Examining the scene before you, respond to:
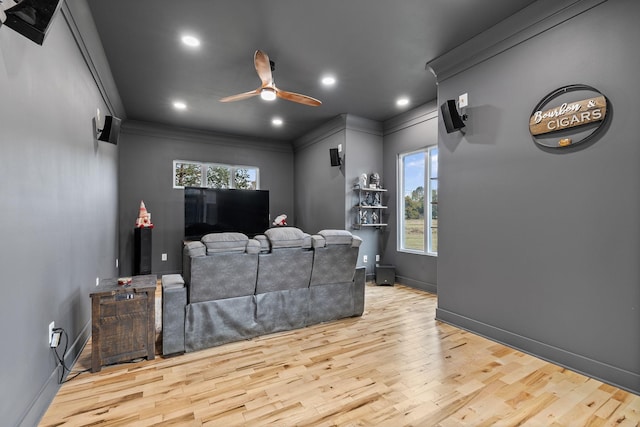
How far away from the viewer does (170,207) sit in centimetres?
595

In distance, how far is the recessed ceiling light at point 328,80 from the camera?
382cm

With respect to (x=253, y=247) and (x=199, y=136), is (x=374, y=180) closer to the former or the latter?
(x=253, y=247)

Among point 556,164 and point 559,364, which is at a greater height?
point 556,164

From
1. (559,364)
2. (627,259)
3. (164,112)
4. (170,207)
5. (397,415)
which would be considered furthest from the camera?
(170,207)

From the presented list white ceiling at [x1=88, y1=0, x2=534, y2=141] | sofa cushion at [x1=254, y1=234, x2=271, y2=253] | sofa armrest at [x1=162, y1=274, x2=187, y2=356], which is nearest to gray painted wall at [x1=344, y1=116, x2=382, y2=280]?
white ceiling at [x1=88, y1=0, x2=534, y2=141]

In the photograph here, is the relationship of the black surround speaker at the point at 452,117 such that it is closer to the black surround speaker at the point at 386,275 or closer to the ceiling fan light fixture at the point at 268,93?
the ceiling fan light fixture at the point at 268,93

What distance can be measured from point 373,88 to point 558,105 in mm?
2251

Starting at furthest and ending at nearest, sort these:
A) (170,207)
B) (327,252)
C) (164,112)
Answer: (170,207) → (164,112) → (327,252)

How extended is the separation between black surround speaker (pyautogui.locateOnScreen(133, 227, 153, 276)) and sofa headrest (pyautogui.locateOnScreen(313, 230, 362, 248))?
3418 millimetres

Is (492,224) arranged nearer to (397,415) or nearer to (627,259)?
(627,259)

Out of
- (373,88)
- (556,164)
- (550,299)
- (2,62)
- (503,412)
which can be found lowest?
(503,412)

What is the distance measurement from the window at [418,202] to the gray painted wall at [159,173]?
3529 mm

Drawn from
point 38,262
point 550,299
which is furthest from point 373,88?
point 38,262

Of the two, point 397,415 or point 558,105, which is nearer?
point 397,415
